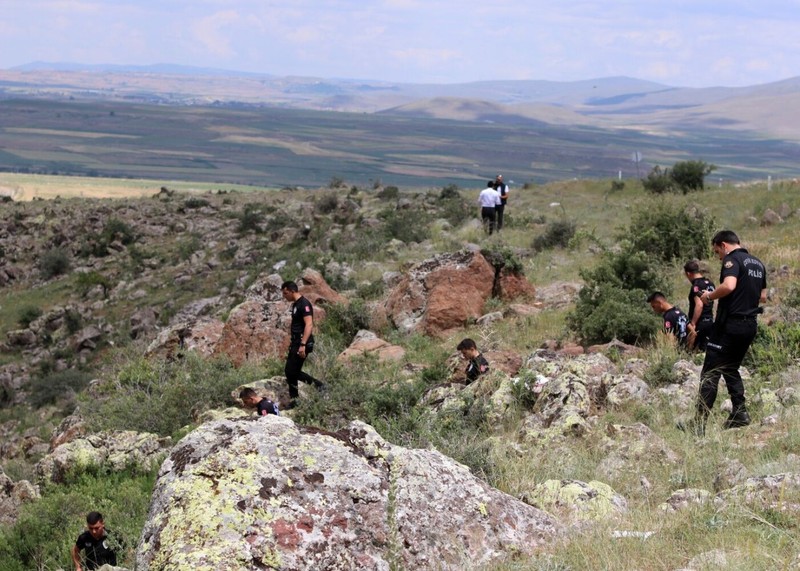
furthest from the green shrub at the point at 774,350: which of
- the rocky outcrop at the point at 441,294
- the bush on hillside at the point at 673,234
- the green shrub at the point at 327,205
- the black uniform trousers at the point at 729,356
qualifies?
the green shrub at the point at 327,205

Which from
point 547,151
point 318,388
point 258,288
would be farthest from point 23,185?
point 547,151

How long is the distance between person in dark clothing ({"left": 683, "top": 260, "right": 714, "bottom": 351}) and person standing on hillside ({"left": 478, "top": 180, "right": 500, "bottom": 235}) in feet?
36.3

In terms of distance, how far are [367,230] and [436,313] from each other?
12224mm

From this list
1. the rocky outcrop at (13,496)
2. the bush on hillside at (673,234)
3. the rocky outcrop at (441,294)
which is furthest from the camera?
the bush on hillside at (673,234)

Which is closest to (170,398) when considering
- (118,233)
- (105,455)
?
(105,455)

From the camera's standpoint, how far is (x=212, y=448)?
14.3 ft

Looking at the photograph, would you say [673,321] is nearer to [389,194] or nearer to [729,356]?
[729,356]

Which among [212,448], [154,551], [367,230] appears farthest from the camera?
[367,230]

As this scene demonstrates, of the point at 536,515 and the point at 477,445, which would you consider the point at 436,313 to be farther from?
the point at 536,515

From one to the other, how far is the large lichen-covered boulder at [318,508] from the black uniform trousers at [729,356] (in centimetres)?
287

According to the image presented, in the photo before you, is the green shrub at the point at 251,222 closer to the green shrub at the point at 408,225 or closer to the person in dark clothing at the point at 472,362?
the green shrub at the point at 408,225

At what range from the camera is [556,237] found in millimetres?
20250

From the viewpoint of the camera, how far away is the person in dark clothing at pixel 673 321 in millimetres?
9414

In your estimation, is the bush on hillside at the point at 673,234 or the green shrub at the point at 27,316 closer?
the bush on hillside at the point at 673,234
